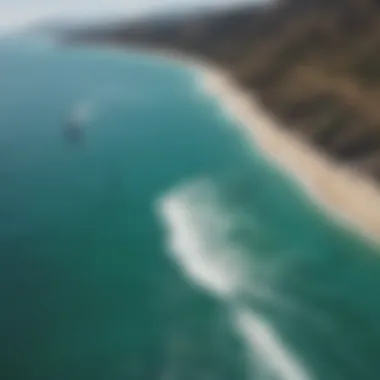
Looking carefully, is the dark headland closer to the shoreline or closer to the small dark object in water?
the shoreline

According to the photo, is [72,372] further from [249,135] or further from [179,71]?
[179,71]

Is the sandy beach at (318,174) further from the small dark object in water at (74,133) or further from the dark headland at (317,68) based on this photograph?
the small dark object in water at (74,133)

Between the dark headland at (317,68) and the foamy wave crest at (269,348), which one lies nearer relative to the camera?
the foamy wave crest at (269,348)

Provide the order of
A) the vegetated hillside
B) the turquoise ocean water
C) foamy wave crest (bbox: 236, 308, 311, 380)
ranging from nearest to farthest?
foamy wave crest (bbox: 236, 308, 311, 380) < the turquoise ocean water < the vegetated hillside

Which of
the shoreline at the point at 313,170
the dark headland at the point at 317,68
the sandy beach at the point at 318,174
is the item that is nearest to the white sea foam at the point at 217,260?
the shoreline at the point at 313,170

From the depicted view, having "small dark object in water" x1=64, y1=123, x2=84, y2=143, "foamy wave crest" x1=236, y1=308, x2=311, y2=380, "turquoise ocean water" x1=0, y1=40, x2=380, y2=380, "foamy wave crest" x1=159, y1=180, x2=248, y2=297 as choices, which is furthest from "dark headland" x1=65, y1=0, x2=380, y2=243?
"small dark object in water" x1=64, y1=123, x2=84, y2=143
